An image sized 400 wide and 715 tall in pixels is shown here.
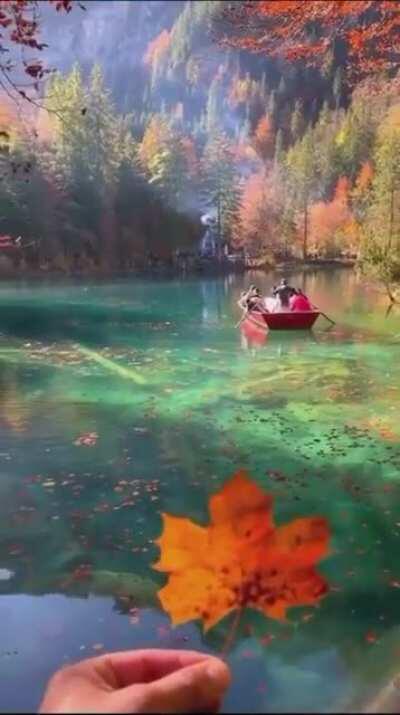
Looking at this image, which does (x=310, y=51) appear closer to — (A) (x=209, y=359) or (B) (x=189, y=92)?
(B) (x=189, y=92)

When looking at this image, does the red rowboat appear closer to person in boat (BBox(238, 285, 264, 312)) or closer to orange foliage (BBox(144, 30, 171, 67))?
person in boat (BBox(238, 285, 264, 312))

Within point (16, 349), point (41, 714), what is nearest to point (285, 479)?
point (41, 714)

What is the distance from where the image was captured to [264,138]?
476 cm

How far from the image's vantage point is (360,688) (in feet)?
5.75

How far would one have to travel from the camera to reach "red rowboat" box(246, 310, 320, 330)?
5.15 m

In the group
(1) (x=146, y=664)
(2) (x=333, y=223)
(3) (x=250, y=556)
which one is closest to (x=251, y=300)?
(2) (x=333, y=223)

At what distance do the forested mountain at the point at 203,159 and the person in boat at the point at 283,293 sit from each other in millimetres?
198

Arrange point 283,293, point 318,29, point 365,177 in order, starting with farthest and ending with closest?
point 365,177, point 283,293, point 318,29

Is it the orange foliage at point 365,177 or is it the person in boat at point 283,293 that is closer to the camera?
the person in boat at point 283,293

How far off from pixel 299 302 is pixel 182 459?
6.70ft

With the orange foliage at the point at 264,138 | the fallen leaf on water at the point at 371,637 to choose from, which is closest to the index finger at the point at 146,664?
the fallen leaf on water at the point at 371,637

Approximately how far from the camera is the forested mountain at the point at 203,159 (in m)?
3.96

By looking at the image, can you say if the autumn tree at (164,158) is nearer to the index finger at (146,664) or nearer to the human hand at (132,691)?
the index finger at (146,664)

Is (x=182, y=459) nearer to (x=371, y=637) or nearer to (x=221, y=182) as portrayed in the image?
(x=371, y=637)
